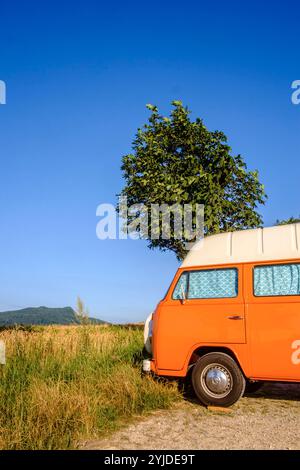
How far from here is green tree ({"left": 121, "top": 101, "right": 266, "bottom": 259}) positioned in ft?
48.1

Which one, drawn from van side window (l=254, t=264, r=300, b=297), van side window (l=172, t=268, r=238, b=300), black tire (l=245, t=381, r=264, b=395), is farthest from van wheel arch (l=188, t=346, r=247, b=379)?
black tire (l=245, t=381, r=264, b=395)

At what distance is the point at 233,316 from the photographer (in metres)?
6.30

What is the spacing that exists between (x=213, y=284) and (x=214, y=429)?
2.20 metres

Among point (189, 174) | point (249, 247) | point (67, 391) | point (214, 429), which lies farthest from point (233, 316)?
point (189, 174)

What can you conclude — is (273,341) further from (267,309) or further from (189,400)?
(189,400)

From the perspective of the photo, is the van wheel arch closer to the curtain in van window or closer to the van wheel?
the van wheel

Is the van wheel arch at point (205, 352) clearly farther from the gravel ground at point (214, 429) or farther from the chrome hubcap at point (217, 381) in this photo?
the gravel ground at point (214, 429)

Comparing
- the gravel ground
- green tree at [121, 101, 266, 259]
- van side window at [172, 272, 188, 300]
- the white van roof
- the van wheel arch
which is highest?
green tree at [121, 101, 266, 259]

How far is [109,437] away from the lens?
4.95m

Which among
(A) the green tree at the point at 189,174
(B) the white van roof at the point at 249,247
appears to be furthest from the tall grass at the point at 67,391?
(A) the green tree at the point at 189,174

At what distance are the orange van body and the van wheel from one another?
140 millimetres

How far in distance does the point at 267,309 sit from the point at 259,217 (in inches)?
413

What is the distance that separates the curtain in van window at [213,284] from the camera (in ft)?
21.5

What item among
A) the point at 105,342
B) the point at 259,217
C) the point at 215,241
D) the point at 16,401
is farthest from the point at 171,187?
the point at 16,401
